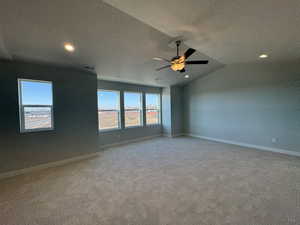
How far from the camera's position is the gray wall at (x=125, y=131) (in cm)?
510

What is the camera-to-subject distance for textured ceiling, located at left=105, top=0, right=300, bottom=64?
76.5 inches

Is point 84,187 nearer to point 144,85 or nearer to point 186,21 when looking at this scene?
point 186,21

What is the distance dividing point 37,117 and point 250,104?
6.53 metres

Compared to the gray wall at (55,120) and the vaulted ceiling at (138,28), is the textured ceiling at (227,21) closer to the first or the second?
the vaulted ceiling at (138,28)

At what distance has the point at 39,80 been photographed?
3385mm

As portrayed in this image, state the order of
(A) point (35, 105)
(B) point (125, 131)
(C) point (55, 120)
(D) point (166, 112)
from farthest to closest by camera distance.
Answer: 1. (D) point (166, 112)
2. (B) point (125, 131)
3. (C) point (55, 120)
4. (A) point (35, 105)

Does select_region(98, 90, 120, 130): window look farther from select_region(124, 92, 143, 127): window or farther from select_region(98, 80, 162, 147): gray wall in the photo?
select_region(124, 92, 143, 127): window

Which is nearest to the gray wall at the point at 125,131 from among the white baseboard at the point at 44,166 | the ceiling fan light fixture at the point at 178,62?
the white baseboard at the point at 44,166

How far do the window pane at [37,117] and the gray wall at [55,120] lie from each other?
0.18 meters

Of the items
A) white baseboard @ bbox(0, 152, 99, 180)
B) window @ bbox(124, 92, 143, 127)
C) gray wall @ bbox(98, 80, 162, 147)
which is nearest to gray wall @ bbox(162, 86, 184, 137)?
gray wall @ bbox(98, 80, 162, 147)

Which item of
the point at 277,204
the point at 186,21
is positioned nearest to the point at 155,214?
the point at 277,204

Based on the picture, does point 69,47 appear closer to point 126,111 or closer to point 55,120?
point 55,120

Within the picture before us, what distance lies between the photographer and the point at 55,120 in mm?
3598

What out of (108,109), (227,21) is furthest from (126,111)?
(227,21)
